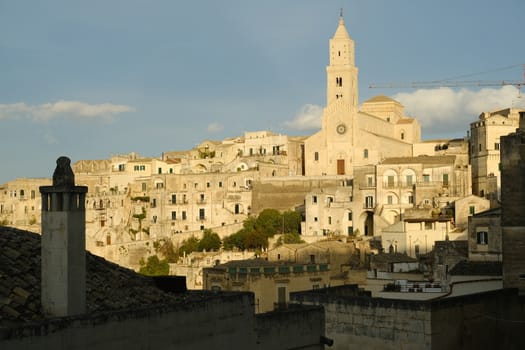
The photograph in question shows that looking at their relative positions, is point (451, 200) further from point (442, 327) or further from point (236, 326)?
point (236, 326)

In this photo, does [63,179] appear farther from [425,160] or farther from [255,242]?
[425,160]

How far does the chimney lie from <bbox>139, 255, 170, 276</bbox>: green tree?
162 ft

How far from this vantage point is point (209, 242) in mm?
67812

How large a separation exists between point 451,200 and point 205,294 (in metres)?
48.8

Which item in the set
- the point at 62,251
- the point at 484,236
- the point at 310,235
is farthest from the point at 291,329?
the point at 310,235

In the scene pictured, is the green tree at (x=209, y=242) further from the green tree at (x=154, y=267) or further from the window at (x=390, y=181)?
the window at (x=390, y=181)

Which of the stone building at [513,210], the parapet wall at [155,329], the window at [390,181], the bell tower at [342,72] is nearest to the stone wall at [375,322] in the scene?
the parapet wall at [155,329]

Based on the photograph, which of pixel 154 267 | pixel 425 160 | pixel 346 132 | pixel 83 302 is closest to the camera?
pixel 83 302

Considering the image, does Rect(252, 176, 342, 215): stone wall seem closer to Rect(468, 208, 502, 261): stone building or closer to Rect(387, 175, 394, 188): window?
Rect(387, 175, 394, 188): window

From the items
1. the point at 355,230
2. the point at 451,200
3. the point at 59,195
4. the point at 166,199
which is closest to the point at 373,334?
the point at 59,195

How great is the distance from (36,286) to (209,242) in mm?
56182

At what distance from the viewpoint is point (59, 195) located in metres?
11.5

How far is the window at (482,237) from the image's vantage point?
3032 cm

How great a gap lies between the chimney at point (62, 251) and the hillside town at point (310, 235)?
1.2 inches
